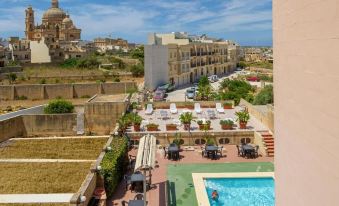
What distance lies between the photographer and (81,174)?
54.6ft

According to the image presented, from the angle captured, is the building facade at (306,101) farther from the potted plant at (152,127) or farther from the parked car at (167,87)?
the parked car at (167,87)

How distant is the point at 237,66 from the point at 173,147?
72.5m

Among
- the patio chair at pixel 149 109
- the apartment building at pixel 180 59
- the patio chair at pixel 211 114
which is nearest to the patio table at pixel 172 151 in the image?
the patio chair at pixel 211 114

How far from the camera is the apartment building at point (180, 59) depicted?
1774 inches

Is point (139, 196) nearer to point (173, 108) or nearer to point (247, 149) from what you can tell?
point (247, 149)

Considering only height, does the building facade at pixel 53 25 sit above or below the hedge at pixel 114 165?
above

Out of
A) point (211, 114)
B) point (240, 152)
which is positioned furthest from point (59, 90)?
point (240, 152)

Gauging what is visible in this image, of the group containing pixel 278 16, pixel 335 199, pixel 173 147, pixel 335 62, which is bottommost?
pixel 173 147

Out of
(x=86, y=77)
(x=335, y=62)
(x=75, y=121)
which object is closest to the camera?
(x=335, y=62)

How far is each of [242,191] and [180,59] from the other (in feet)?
126

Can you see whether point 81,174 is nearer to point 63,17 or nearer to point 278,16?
point 278,16

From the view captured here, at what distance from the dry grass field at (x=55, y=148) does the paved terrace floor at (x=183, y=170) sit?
4.56 metres

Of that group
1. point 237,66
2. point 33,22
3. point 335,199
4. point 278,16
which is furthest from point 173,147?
point 33,22

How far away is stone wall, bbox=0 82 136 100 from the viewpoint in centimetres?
4425
